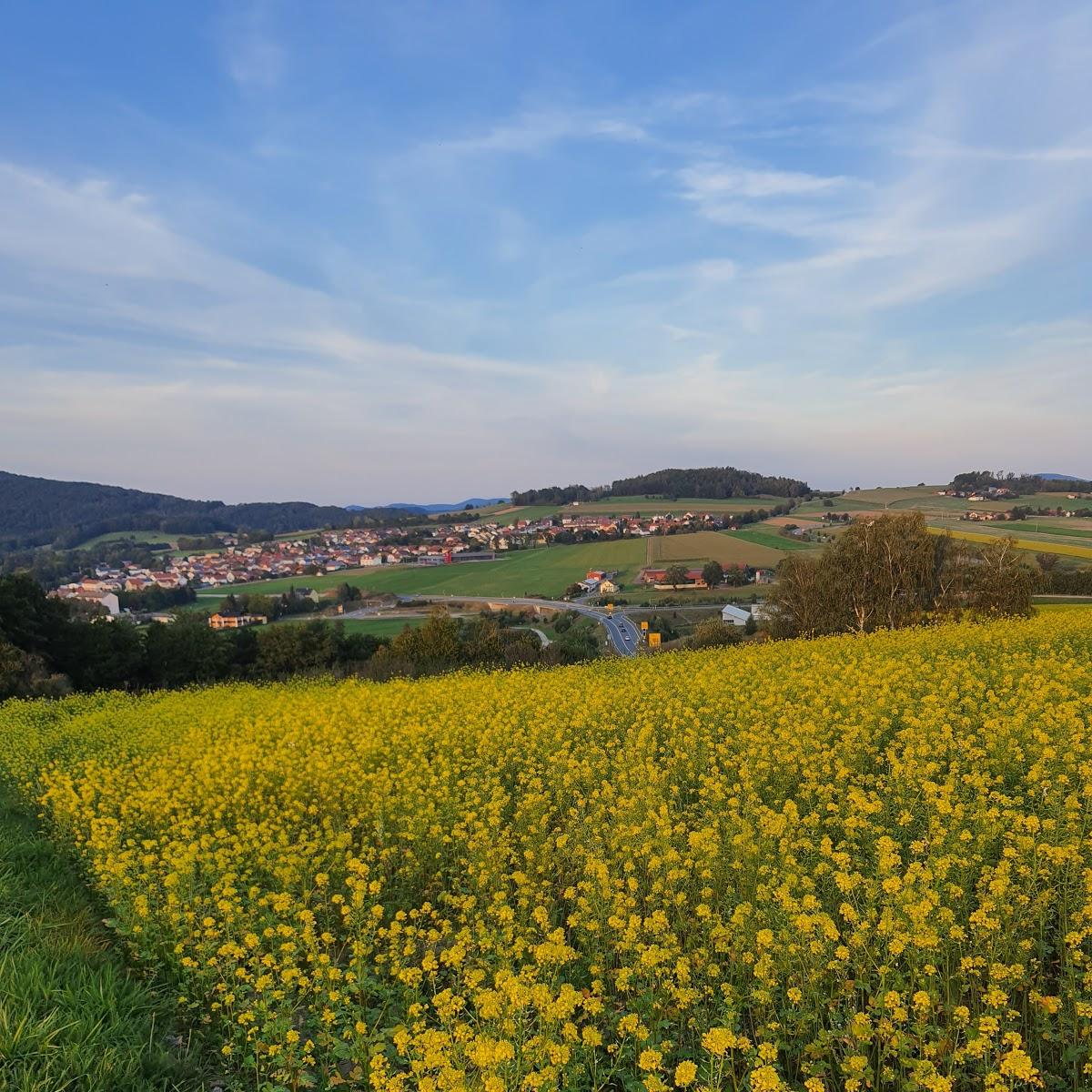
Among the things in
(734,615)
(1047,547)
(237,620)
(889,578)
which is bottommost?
(237,620)

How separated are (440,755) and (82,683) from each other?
3469cm

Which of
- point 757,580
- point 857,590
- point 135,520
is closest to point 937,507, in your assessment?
point 757,580

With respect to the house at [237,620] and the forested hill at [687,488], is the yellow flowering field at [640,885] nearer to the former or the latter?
the house at [237,620]

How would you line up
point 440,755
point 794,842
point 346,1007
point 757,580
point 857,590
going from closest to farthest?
1. point 346,1007
2. point 794,842
3. point 440,755
4. point 857,590
5. point 757,580

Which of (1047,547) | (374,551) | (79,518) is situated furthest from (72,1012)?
(79,518)

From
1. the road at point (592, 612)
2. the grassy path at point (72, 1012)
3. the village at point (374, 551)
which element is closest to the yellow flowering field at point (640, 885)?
the grassy path at point (72, 1012)

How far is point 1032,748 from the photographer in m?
6.66

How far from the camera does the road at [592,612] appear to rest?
197ft

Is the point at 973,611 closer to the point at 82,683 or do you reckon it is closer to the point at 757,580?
the point at 82,683

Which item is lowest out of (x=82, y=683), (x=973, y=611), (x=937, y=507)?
(x=82, y=683)

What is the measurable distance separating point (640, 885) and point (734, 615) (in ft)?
195

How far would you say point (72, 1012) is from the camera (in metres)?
3.99

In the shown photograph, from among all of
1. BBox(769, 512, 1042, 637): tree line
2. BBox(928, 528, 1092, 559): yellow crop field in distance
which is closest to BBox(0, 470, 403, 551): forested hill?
BBox(928, 528, 1092, 559): yellow crop field in distance

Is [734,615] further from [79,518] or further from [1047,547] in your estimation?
[79,518]
